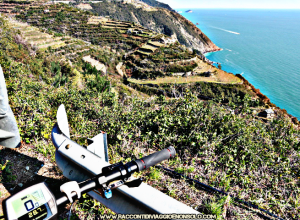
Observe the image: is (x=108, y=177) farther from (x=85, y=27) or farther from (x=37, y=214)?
(x=85, y=27)

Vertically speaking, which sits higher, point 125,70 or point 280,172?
point 280,172

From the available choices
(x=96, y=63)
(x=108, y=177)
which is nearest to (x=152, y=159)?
(x=108, y=177)

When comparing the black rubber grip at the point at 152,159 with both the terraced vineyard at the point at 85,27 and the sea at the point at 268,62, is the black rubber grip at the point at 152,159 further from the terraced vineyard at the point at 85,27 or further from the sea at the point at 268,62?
the terraced vineyard at the point at 85,27

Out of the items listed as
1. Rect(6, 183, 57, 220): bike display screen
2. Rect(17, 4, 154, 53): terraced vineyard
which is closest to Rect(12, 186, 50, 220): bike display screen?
Rect(6, 183, 57, 220): bike display screen

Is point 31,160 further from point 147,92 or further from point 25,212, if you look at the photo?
point 147,92

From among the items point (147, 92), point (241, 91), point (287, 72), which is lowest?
point (147, 92)

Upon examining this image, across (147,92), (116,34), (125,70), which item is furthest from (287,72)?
(116,34)

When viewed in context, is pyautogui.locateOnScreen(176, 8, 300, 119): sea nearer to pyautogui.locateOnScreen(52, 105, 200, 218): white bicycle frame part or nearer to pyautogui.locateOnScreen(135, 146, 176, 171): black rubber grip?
pyautogui.locateOnScreen(135, 146, 176, 171): black rubber grip

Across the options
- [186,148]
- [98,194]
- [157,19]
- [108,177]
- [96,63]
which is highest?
[157,19]
